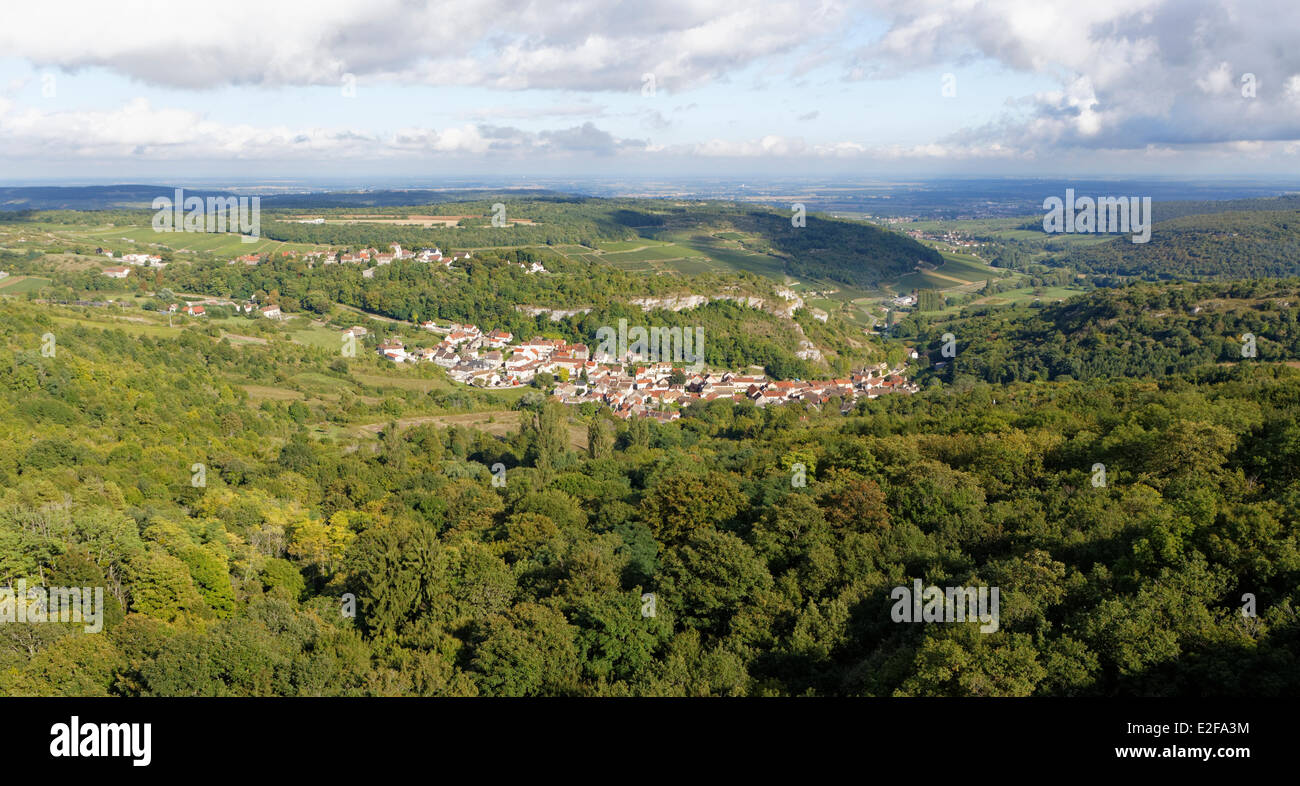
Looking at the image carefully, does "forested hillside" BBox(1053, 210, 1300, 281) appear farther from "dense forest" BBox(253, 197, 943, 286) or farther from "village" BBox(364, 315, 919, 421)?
"village" BBox(364, 315, 919, 421)

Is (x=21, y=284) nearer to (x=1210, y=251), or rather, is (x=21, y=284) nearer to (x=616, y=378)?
A: (x=616, y=378)

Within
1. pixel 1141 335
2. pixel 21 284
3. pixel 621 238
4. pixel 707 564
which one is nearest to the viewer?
pixel 707 564

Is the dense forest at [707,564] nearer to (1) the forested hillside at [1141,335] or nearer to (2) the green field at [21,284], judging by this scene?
(1) the forested hillside at [1141,335]

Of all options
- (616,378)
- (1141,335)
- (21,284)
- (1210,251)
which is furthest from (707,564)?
(1210,251)

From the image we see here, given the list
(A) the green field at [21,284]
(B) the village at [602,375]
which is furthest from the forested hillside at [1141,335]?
(A) the green field at [21,284]

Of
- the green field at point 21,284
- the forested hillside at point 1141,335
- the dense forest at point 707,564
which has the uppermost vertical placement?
the green field at point 21,284

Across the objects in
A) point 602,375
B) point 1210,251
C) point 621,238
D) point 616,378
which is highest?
point 621,238

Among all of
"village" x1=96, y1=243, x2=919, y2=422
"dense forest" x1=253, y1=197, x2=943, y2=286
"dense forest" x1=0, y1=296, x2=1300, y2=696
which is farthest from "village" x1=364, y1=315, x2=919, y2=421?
"dense forest" x1=253, y1=197, x2=943, y2=286

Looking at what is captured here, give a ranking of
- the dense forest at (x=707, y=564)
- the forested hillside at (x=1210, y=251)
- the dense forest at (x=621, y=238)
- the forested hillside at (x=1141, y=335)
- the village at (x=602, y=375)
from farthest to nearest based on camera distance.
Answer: the dense forest at (x=621, y=238) < the forested hillside at (x=1210, y=251) < the village at (x=602, y=375) < the forested hillside at (x=1141, y=335) < the dense forest at (x=707, y=564)

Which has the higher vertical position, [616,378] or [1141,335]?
[1141,335]
